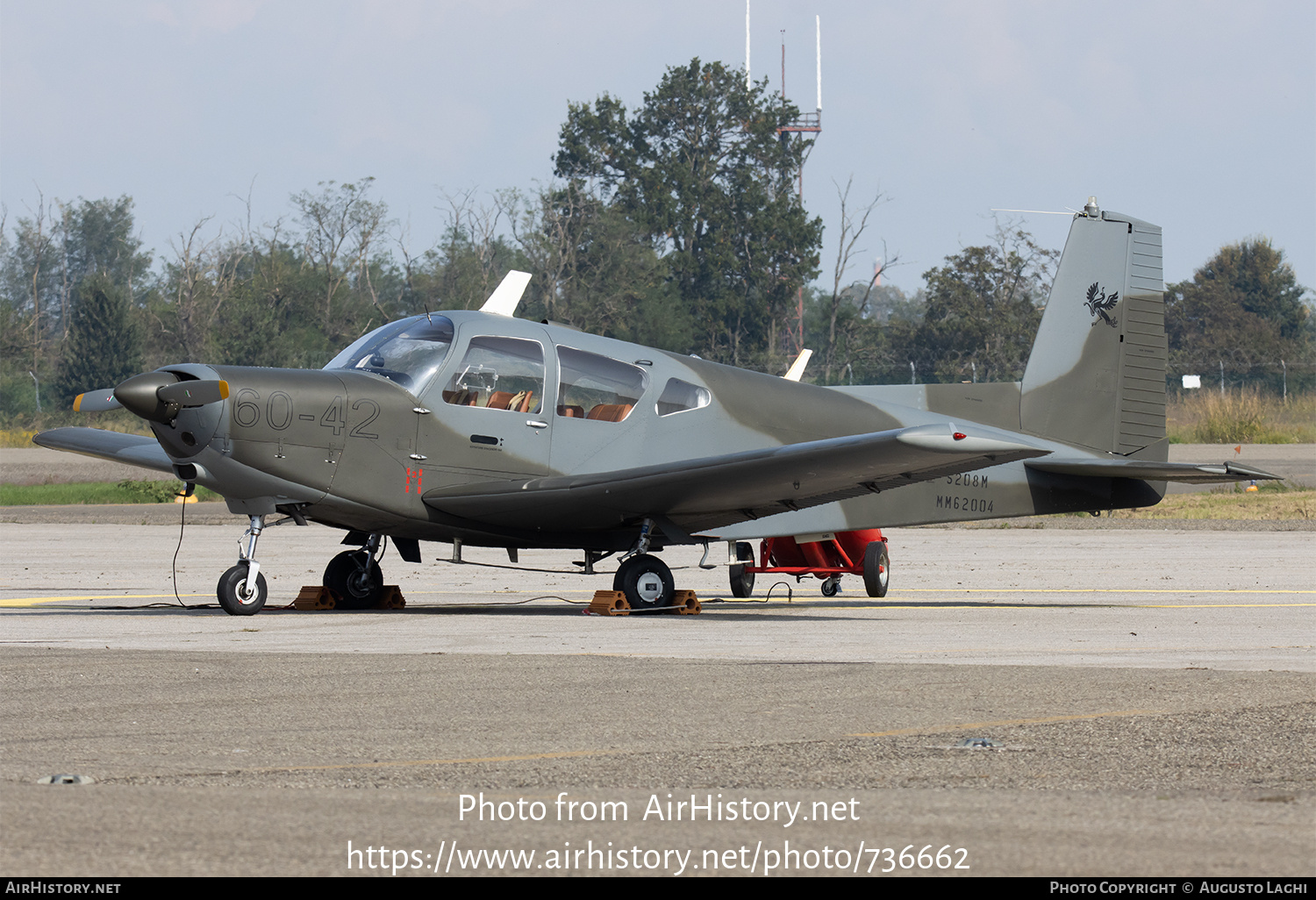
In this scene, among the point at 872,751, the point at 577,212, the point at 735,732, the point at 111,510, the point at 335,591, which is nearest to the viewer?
the point at 872,751

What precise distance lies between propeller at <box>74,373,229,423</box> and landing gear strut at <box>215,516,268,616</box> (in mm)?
1163

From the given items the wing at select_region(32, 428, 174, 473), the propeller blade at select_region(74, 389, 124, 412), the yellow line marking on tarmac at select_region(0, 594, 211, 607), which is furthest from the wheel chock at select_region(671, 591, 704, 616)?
the wing at select_region(32, 428, 174, 473)

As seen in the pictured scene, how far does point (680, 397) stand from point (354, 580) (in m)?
3.53

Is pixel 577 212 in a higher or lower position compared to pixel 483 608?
higher

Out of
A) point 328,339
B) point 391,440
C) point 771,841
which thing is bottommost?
point 771,841

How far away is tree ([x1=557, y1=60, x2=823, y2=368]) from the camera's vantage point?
76.6 metres

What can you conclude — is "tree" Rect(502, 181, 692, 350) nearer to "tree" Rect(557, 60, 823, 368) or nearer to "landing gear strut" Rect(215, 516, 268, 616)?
"tree" Rect(557, 60, 823, 368)

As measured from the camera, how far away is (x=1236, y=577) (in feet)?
53.9

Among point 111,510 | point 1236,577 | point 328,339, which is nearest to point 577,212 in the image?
point 328,339

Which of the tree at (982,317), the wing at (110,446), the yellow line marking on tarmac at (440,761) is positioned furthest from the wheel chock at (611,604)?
the tree at (982,317)

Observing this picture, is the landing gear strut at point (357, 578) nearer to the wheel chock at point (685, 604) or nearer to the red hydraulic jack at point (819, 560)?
the wheel chock at point (685, 604)

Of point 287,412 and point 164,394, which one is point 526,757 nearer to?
point 164,394
